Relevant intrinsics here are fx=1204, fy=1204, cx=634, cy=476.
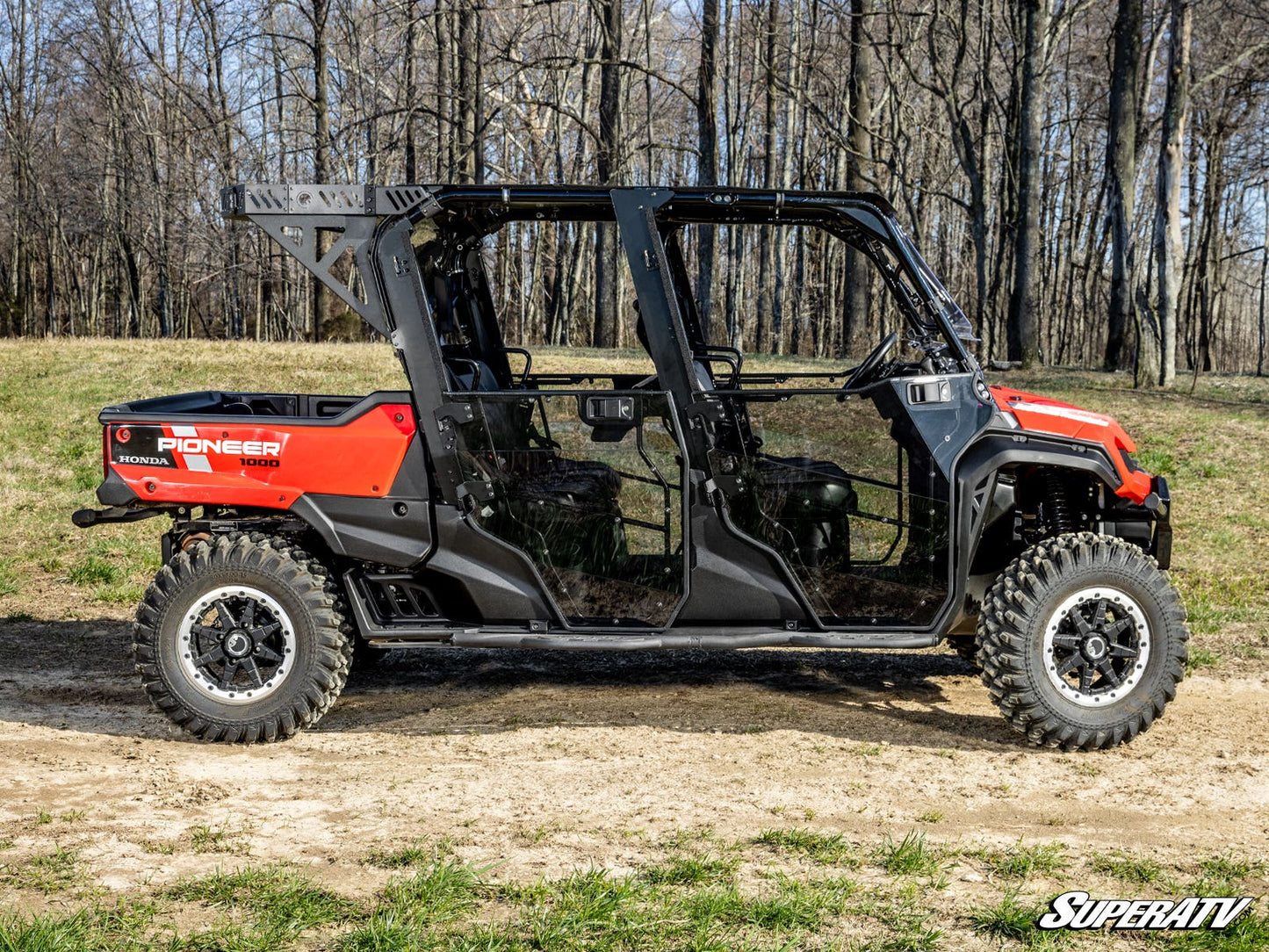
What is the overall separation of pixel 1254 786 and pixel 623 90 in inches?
1425

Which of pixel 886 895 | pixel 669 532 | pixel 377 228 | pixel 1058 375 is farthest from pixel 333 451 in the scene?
pixel 1058 375

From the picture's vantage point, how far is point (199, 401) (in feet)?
20.2

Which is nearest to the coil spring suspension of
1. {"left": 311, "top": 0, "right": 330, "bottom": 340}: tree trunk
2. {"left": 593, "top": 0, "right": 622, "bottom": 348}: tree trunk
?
{"left": 593, "top": 0, "right": 622, "bottom": 348}: tree trunk

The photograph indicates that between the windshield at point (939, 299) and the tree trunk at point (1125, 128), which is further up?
the tree trunk at point (1125, 128)

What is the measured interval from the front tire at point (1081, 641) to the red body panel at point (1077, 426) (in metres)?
0.31

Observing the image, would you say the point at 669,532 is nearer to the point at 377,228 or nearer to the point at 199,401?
the point at 377,228

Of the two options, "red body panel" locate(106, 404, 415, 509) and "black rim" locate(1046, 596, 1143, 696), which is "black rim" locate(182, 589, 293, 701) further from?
"black rim" locate(1046, 596, 1143, 696)

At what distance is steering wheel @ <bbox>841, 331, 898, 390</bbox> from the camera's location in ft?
18.1

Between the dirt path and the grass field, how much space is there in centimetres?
2

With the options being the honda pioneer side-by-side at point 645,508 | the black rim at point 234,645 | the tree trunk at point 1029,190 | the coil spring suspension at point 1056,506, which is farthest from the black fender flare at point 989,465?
the tree trunk at point 1029,190

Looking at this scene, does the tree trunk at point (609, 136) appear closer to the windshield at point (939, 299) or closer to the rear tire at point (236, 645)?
the windshield at point (939, 299)

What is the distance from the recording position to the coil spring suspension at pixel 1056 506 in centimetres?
561

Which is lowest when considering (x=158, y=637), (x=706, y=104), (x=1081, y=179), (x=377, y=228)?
(x=158, y=637)

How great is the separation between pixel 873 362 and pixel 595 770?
2.23 meters
